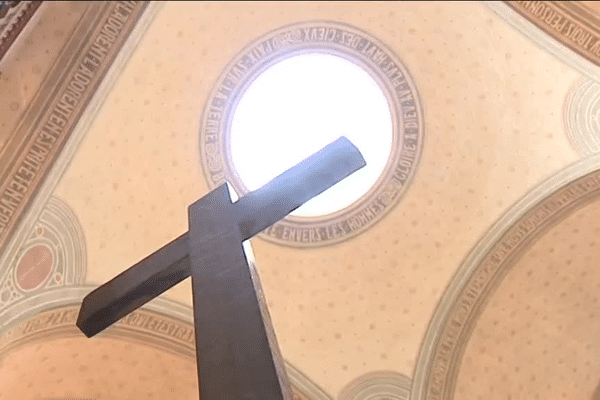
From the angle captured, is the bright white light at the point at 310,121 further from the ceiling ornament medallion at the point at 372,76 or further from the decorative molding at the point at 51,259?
the decorative molding at the point at 51,259

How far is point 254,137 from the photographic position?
7.81m

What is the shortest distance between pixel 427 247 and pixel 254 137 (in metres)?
2.29

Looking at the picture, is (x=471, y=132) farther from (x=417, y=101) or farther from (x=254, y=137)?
(x=254, y=137)

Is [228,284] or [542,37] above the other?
[542,37]

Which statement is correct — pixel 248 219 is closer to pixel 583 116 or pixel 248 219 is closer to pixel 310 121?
pixel 583 116

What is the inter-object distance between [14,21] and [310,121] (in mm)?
4026

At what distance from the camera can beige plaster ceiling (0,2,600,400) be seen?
6.50 metres

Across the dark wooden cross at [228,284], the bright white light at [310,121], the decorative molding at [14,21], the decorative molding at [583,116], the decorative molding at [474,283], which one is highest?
the bright white light at [310,121]

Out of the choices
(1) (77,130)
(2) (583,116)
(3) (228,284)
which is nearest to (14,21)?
(1) (77,130)

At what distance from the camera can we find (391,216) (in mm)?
7363

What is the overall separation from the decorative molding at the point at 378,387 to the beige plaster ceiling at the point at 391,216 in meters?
0.07

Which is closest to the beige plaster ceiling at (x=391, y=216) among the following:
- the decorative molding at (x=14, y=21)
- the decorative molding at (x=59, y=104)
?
the decorative molding at (x=59, y=104)

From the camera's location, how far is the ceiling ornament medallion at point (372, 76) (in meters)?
6.86

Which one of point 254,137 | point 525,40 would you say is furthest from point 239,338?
point 254,137
